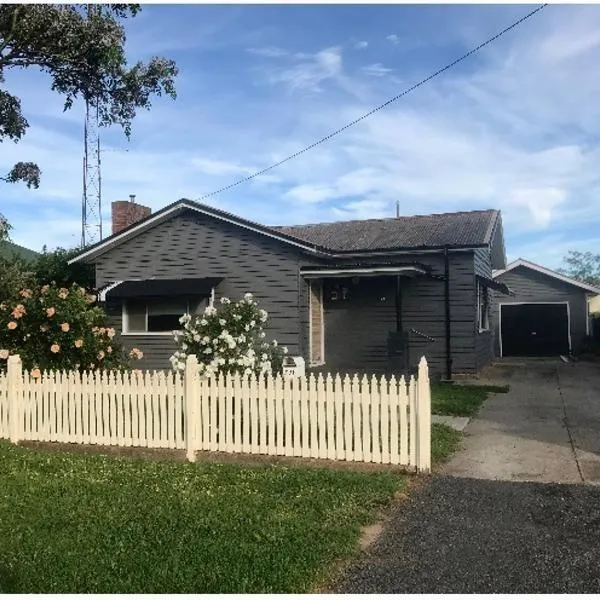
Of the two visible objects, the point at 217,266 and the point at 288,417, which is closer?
the point at 288,417

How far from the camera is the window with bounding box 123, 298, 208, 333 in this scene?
16.5 m

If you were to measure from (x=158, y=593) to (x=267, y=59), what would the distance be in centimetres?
1073

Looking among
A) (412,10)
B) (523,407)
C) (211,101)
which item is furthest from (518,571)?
(211,101)

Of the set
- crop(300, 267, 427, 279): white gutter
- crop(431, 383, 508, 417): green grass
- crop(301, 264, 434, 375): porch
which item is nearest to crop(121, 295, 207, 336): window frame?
crop(300, 267, 427, 279): white gutter

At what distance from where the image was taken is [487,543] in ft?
15.8

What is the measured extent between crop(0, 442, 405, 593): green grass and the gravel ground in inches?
12.9

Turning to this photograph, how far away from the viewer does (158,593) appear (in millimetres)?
3936

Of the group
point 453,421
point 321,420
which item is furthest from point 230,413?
point 453,421

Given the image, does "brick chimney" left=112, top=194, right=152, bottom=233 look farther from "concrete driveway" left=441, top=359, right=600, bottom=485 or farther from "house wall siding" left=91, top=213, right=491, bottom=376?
"concrete driveway" left=441, top=359, right=600, bottom=485

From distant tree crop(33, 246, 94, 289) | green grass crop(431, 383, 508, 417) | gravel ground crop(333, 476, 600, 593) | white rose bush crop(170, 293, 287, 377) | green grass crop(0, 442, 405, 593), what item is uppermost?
distant tree crop(33, 246, 94, 289)

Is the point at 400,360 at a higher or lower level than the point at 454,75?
lower

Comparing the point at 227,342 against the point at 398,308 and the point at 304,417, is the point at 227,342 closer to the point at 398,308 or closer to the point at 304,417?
the point at 304,417

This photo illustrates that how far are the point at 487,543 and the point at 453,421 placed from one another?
207 inches

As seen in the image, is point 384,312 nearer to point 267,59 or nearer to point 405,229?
point 405,229
